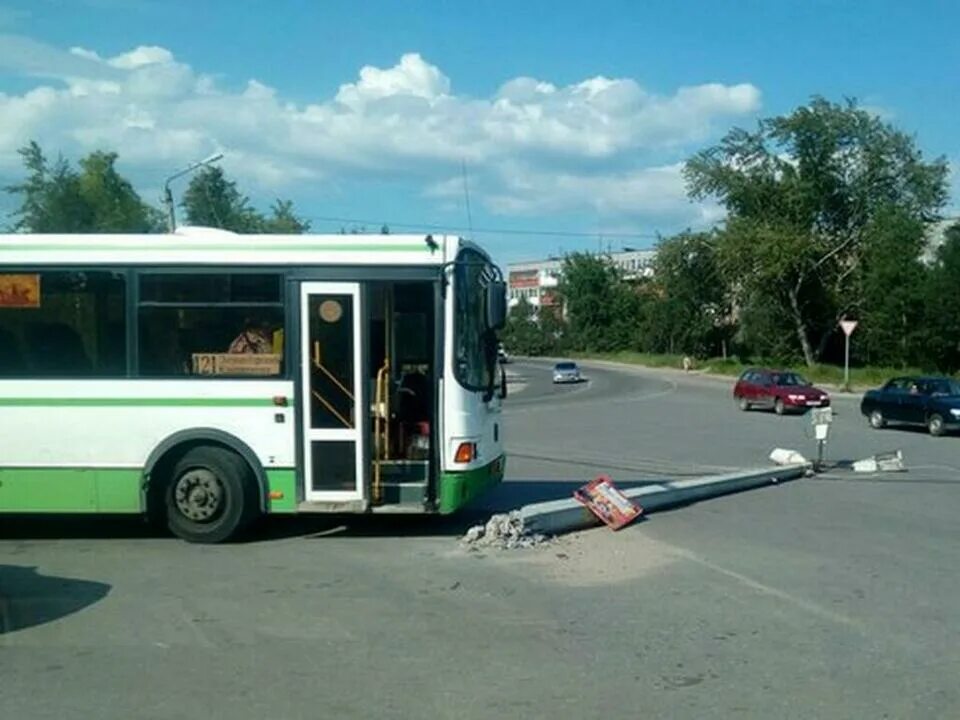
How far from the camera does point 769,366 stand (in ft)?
260

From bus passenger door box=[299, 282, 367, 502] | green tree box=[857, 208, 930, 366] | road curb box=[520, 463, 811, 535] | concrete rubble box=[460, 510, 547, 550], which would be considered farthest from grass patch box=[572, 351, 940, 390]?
bus passenger door box=[299, 282, 367, 502]

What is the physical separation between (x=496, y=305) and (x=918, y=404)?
22.7m

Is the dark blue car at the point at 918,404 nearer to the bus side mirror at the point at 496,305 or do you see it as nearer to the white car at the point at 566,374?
the bus side mirror at the point at 496,305

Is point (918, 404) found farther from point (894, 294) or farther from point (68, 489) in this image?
point (894, 294)

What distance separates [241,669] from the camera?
21.8 feet

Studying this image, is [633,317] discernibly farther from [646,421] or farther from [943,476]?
[943,476]

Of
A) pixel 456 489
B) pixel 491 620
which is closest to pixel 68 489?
pixel 456 489

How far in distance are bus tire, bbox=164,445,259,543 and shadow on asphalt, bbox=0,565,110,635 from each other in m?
1.58

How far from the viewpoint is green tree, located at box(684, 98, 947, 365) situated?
245 ft

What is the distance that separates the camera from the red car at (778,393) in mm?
39000

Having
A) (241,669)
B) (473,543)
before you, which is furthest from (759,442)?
(241,669)

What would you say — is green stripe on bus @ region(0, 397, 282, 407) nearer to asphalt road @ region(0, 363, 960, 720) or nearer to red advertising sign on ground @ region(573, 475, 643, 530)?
asphalt road @ region(0, 363, 960, 720)

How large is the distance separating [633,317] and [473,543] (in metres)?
122

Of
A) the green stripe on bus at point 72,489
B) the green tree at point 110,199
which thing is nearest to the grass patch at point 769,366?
the green tree at point 110,199
